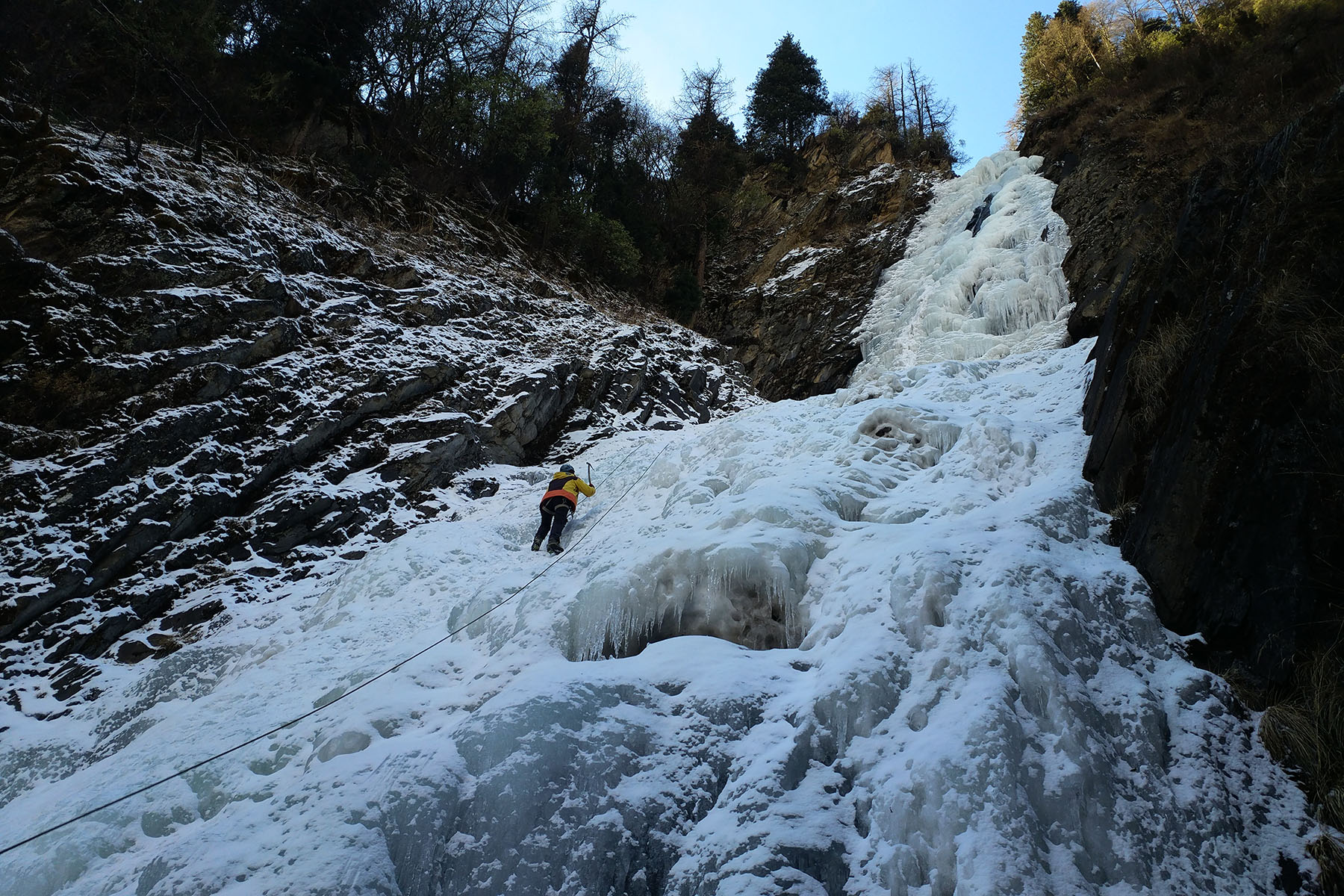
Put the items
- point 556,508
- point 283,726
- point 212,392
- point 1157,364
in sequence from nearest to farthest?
point 283,726, point 1157,364, point 556,508, point 212,392

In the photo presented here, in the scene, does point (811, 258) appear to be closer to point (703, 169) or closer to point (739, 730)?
point (703, 169)

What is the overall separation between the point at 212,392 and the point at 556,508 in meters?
5.24

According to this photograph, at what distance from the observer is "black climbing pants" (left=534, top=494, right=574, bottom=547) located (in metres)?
8.16

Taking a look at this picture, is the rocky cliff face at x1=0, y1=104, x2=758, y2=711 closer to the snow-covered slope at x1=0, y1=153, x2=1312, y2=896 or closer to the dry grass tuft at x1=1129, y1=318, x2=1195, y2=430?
the snow-covered slope at x1=0, y1=153, x2=1312, y2=896

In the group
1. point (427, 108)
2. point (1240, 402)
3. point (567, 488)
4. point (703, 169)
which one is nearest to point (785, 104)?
point (703, 169)

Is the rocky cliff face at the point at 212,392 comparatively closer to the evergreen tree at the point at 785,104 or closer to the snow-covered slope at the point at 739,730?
the snow-covered slope at the point at 739,730

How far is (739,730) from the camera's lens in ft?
13.6

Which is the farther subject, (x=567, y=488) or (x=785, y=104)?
(x=785, y=104)

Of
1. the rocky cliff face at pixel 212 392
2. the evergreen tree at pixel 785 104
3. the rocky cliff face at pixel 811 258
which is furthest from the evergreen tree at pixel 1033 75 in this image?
the rocky cliff face at pixel 212 392

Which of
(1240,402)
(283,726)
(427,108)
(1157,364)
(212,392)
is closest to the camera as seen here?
(1240,402)

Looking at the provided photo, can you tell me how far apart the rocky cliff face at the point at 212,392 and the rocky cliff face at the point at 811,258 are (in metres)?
A: 5.47

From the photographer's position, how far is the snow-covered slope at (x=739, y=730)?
3312 millimetres

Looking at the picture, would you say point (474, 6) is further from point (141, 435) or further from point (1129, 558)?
point (1129, 558)

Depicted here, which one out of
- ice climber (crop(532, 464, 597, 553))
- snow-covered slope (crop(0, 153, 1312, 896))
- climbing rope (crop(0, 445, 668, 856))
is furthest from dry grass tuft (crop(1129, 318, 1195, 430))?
ice climber (crop(532, 464, 597, 553))
